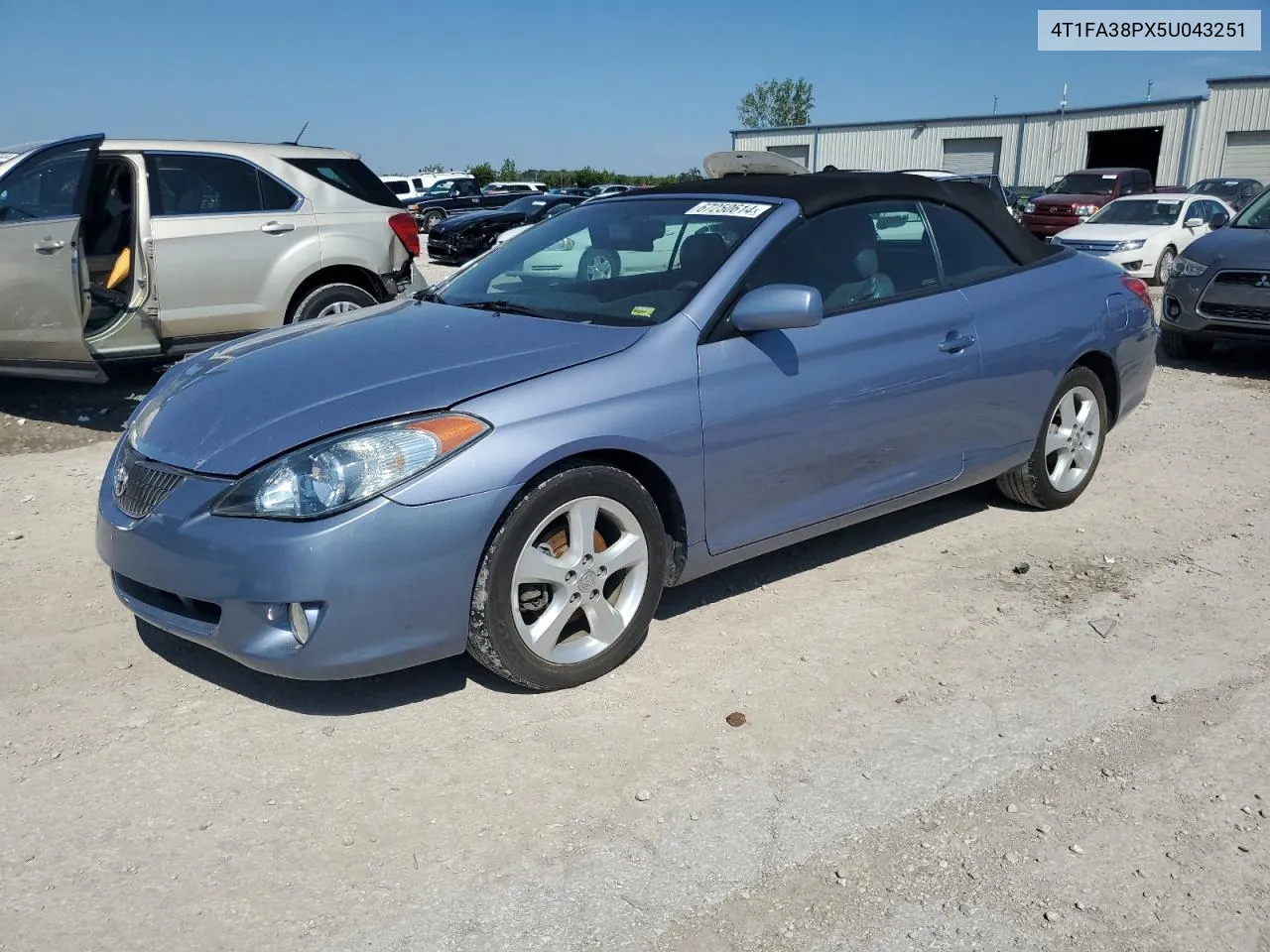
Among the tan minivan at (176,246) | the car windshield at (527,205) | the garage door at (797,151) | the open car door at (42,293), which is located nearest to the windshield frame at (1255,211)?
the tan minivan at (176,246)

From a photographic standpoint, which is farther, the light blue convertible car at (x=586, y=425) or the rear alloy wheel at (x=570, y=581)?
the rear alloy wheel at (x=570, y=581)

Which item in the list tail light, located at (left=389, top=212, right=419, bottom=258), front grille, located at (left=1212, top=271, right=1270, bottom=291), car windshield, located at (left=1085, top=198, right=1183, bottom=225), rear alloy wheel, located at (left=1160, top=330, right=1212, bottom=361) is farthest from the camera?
car windshield, located at (left=1085, top=198, right=1183, bottom=225)

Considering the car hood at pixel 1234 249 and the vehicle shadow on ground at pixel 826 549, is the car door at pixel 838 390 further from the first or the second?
the car hood at pixel 1234 249

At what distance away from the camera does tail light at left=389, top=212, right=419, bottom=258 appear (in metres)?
7.91

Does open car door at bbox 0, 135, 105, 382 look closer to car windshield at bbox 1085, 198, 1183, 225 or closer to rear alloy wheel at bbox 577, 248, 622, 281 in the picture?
rear alloy wheel at bbox 577, 248, 622, 281

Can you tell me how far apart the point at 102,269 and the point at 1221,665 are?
736 cm

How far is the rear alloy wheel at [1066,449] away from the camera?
16.4ft

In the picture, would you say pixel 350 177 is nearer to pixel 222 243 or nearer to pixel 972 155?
pixel 222 243

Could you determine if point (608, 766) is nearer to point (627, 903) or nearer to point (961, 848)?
point (627, 903)

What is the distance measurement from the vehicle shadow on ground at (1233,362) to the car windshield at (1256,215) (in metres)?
1.01

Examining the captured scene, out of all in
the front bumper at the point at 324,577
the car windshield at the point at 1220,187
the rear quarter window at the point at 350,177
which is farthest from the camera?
the car windshield at the point at 1220,187

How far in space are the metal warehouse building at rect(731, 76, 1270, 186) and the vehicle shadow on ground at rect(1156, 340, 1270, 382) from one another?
31.1 metres

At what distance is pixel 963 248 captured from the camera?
4656 mm

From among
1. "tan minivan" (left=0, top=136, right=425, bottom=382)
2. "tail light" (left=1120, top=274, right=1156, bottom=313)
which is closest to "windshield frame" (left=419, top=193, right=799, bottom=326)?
"tail light" (left=1120, top=274, right=1156, bottom=313)
